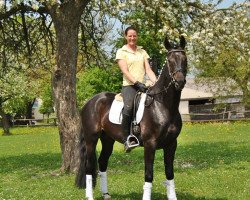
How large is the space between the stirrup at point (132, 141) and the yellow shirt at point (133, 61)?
3.90ft

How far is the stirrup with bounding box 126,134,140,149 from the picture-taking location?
1010cm

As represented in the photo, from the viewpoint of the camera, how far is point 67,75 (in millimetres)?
16250

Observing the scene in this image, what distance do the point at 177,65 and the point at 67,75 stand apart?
308 inches

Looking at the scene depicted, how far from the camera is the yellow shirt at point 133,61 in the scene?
399 inches

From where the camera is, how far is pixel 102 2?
18078 millimetres

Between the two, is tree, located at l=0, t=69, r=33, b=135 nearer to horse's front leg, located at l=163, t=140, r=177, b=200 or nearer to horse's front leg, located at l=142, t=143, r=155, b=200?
horse's front leg, located at l=163, t=140, r=177, b=200

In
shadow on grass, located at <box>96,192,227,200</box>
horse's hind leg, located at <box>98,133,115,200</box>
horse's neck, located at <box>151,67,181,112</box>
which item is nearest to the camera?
horse's neck, located at <box>151,67,181,112</box>

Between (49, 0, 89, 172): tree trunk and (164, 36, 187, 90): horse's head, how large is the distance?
7407mm

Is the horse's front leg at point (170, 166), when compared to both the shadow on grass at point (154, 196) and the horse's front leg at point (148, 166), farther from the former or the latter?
the shadow on grass at point (154, 196)

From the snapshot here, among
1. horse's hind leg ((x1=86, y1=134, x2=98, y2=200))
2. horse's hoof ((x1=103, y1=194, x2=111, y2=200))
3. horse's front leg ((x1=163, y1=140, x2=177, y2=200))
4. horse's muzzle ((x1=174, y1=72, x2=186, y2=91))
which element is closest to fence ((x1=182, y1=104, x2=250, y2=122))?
horse's hind leg ((x1=86, y1=134, x2=98, y2=200))

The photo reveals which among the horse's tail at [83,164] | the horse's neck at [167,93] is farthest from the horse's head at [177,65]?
the horse's tail at [83,164]

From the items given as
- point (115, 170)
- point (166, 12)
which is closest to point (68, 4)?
point (166, 12)

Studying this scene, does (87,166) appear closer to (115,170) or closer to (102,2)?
(115,170)

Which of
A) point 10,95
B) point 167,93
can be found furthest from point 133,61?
point 10,95
